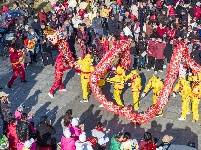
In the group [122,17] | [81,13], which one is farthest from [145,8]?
[81,13]

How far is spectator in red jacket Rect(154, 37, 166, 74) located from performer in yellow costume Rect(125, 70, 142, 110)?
11.2 feet

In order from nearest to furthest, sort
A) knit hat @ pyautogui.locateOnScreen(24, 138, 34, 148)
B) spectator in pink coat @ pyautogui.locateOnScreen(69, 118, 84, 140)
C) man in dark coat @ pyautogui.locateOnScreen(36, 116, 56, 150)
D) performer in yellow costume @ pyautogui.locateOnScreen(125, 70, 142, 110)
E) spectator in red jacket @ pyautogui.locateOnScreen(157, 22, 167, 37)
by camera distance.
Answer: knit hat @ pyautogui.locateOnScreen(24, 138, 34, 148), man in dark coat @ pyautogui.locateOnScreen(36, 116, 56, 150), spectator in pink coat @ pyautogui.locateOnScreen(69, 118, 84, 140), performer in yellow costume @ pyautogui.locateOnScreen(125, 70, 142, 110), spectator in red jacket @ pyautogui.locateOnScreen(157, 22, 167, 37)

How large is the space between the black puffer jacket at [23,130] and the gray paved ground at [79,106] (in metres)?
2.32

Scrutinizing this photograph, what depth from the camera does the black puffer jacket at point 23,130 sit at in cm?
1198

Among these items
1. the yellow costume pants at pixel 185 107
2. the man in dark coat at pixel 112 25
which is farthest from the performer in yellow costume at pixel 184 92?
the man in dark coat at pixel 112 25

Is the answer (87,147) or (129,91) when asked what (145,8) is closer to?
(129,91)

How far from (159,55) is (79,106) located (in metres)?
4.45

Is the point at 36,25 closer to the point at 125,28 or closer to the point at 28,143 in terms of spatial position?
the point at 125,28

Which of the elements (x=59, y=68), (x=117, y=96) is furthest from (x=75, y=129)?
(x=59, y=68)

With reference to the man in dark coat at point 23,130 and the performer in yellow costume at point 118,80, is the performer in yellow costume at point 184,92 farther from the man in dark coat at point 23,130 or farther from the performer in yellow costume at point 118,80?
the man in dark coat at point 23,130

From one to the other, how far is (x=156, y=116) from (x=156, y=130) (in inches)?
35.2

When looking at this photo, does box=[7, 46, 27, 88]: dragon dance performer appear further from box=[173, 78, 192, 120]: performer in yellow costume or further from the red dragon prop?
box=[173, 78, 192, 120]: performer in yellow costume

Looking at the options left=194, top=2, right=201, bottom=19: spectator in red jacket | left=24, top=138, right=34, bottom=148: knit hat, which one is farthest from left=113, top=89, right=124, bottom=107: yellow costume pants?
left=194, top=2, right=201, bottom=19: spectator in red jacket

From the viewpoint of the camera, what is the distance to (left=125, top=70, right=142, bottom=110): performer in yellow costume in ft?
49.3
